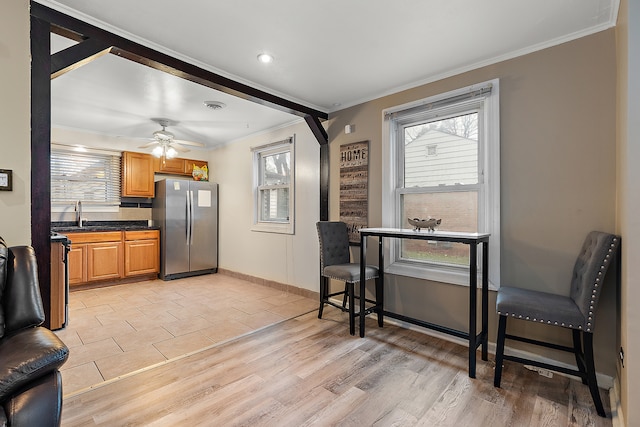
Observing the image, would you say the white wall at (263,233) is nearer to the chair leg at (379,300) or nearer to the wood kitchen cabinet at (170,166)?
the wood kitchen cabinet at (170,166)

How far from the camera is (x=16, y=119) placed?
1.75 metres

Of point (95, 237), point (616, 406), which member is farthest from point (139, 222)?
point (616, 406)

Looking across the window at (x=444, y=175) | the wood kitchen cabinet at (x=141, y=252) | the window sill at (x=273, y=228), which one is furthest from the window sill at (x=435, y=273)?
the wood kitchen cabinet at (x=141, y=252)

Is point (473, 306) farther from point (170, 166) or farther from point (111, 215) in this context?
point (111, 215)

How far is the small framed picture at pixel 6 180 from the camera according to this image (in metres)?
1.71

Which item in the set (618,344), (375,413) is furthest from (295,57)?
(618,344)

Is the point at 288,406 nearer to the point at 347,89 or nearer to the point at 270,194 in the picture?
the point at 347,89

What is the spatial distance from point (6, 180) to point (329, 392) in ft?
7.51

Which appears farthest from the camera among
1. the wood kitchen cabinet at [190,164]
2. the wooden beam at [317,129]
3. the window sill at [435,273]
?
the wood kitchen cabinet at [190,164]

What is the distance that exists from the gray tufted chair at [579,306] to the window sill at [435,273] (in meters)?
0.50

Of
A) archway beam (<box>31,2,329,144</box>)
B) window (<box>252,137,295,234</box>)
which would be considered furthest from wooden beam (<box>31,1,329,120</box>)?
window (<box>252,137,295,234</box>)

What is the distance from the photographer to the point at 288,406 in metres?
1.81

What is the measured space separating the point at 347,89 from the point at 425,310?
2360 millimetres

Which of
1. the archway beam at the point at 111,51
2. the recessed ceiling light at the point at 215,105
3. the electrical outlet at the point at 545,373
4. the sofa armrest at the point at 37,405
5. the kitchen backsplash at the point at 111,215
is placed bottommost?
the electrical outlet at the point at 545,373
